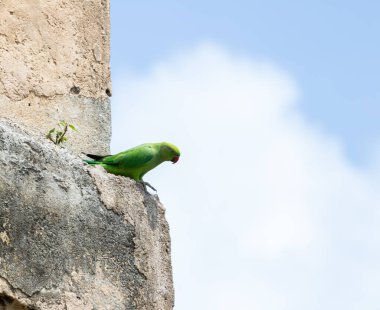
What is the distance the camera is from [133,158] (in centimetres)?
445

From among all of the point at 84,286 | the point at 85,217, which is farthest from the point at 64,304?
the point at 85,217

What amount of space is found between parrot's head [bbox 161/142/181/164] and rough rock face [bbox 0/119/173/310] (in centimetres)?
59

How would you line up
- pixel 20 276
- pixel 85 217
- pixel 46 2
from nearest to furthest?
pixel 20 276 < pixel 85 217 < pixel 46 2

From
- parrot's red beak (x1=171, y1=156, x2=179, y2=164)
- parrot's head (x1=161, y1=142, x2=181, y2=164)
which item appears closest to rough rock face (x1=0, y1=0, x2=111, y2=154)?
parrot's head (x1=161, y1=142, x2=181, y2=164)

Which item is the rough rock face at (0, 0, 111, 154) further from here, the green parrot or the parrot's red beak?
the parrot's red beak

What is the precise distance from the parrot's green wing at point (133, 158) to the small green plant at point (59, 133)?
0.20 m

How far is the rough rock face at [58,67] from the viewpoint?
402 cm

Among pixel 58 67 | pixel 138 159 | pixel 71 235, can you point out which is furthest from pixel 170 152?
pixel 71 235

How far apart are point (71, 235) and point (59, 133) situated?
0.46m

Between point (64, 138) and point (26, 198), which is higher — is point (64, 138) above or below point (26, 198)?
above

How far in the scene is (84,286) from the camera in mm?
3785

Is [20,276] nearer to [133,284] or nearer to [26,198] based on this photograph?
[26,198]

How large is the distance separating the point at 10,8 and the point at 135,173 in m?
0.86

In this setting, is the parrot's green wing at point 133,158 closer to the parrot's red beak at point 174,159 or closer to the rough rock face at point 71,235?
the rough rock face at point 71,235
